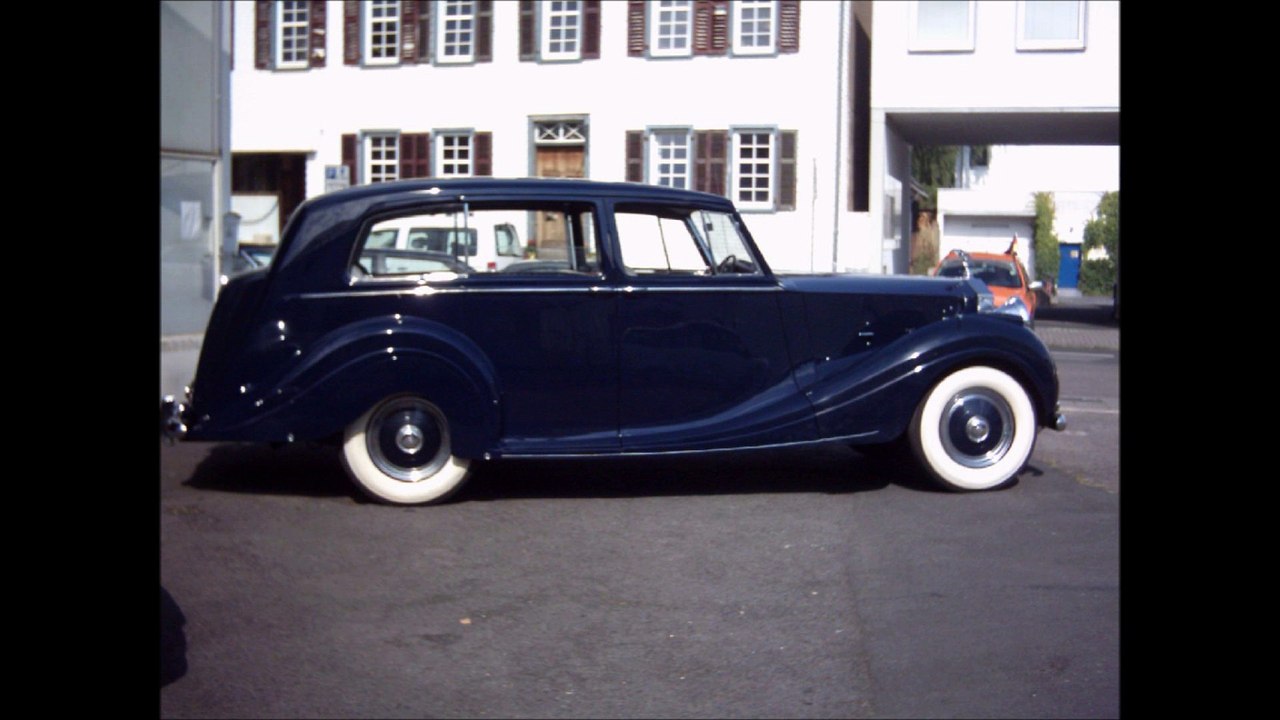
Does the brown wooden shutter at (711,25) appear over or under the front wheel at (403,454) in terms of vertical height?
over

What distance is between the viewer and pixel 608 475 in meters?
8.33

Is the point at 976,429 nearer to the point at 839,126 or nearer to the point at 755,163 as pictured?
the point at 839,126

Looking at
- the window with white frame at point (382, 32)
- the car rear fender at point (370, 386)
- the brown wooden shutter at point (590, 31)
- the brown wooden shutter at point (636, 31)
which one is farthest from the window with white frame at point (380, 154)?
the car rear fender at point (370, 386)

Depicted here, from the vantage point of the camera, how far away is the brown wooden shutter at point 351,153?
30859mm

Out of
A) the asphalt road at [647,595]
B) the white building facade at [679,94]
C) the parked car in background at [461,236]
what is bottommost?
the asphalt road at [647,595]

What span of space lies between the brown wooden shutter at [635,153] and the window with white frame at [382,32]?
5.71 meters

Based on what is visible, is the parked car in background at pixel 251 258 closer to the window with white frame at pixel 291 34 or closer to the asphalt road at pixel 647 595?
the window with white frame at pixel 291 34

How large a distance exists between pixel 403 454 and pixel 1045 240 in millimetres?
24658

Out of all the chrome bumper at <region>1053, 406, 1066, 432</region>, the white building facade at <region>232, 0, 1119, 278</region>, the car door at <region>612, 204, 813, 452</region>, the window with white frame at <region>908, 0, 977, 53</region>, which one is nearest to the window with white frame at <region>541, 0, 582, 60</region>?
the white building facade at <region>232, 0, 1119, 278</region>

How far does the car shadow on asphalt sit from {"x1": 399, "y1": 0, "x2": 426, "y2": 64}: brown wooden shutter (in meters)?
22.6

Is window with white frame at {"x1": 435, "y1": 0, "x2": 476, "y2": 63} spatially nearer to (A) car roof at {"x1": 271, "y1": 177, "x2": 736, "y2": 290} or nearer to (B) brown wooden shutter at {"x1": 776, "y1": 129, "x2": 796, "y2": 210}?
(B) brown wooden shutter at {"x1": 776, "y1": 129, "x2": 796, "y2": 210}
